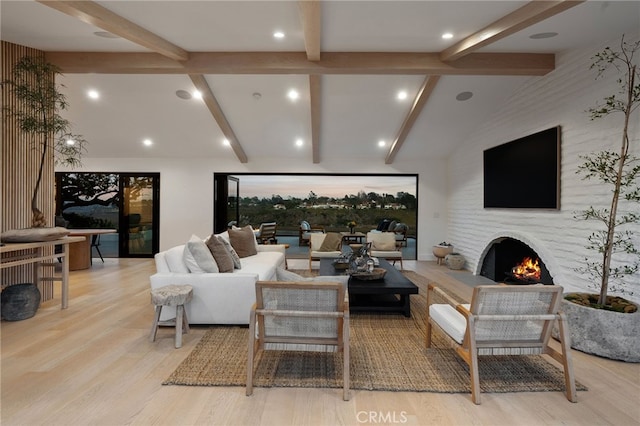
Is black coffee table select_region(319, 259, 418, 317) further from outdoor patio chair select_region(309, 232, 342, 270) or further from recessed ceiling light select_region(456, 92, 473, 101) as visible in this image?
recessed ceiling light select_region(456, 92, 473, 101)

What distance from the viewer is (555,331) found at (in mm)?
3213

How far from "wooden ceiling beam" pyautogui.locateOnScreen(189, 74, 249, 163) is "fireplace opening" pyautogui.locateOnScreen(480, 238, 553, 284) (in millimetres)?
5535

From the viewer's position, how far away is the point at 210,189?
8.15 metres

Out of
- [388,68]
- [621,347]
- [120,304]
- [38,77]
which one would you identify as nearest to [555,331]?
[621,347]

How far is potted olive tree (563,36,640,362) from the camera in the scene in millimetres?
2793

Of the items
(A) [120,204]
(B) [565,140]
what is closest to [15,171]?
(A) [120,204]

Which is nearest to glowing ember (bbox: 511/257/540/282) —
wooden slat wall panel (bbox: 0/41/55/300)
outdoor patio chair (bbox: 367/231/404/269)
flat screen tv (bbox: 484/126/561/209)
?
flat screen tv (bbox: 484/126/561/209)

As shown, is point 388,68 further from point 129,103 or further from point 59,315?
point 59,315

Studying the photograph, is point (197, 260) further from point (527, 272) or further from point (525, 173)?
point (527, 272)

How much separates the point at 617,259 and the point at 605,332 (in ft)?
3.41

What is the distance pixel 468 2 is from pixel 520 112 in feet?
9.10

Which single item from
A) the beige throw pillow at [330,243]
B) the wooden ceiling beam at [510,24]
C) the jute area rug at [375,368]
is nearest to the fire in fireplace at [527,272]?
the jute area rug at [375,368]

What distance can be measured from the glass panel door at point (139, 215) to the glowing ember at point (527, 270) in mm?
7746

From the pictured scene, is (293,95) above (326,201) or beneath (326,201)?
above
